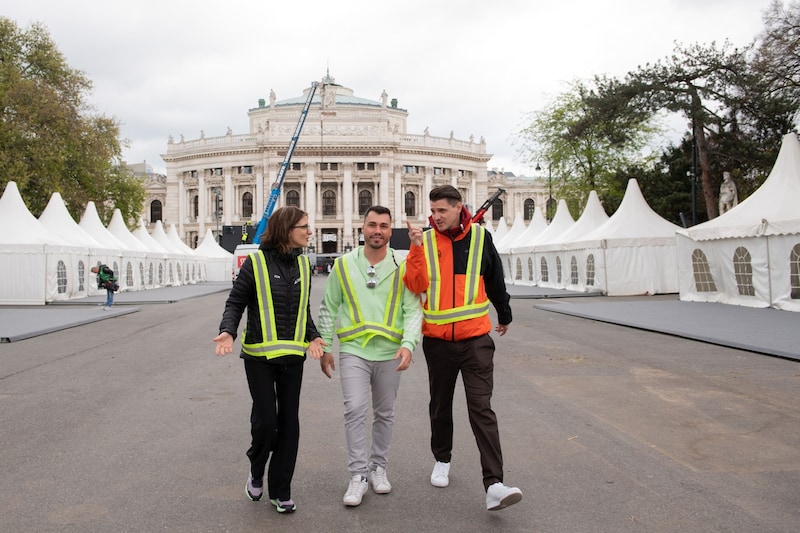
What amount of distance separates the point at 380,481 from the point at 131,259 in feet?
103

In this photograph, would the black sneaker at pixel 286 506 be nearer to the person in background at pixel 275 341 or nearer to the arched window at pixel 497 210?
the person in background at pixel 275 341

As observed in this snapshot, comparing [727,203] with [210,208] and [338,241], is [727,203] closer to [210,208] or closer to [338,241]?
[338,241]

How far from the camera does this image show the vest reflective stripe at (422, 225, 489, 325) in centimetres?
414

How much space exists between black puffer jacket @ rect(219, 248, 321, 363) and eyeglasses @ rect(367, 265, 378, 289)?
41 centimetres

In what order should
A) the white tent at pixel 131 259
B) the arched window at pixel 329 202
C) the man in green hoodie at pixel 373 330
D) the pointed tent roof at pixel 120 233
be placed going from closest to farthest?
1. the man in green hoodie at pixel 373 330
2. the white tent at pixel 131 259
3. the pointed tent roof at pixel 120 233
4. the arched window at pixel 329 202

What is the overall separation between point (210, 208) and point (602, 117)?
7627 cm

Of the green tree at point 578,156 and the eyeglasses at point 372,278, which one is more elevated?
the green tree at point 578,156

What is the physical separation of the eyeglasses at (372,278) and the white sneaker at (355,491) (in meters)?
1.09

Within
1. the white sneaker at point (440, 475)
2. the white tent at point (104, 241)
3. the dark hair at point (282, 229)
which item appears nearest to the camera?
the dark hair at point (282, 229)

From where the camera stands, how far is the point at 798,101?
2277cm

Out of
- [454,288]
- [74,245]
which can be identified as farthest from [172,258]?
[454,288]

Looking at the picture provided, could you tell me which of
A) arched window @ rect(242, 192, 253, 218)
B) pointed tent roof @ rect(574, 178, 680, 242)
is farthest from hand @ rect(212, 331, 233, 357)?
arched window @ rect(242, 192, 253, 218)

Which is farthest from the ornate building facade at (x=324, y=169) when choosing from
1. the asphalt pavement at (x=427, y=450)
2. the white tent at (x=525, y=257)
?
the asphalt pavement at (x=427, y=450)

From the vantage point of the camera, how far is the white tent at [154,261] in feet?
118
